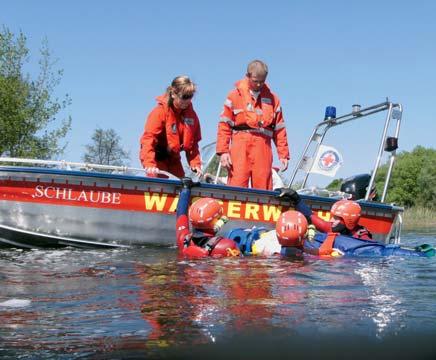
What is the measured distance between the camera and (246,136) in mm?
6730

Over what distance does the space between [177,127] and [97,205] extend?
1374 mm

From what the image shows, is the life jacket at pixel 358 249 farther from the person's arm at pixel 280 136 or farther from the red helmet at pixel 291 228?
the person's arm at pixel 280 136

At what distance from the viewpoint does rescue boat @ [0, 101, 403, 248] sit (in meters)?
5.96

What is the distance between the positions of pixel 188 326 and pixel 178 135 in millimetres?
4412

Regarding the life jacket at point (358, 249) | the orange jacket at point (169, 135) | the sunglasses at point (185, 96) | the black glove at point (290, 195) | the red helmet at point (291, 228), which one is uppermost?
Answer: the sunglasses at point (185, 96)

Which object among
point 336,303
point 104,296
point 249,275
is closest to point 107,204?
point 249,275

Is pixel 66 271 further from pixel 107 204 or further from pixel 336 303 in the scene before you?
pixel 336 303

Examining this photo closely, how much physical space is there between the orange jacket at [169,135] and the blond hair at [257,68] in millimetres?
838

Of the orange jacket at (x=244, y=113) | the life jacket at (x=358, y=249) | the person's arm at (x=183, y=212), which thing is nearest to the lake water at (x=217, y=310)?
the life jacket at (x=358, y=249)

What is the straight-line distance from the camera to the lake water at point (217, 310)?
2256mm

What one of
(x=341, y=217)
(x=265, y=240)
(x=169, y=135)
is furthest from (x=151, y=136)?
(x=341, y=217)

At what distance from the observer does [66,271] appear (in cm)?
445

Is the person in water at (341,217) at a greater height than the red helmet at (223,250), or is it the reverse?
the person in water at (341,217)

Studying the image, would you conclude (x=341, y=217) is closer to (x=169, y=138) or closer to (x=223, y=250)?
(x=223, y=250)
